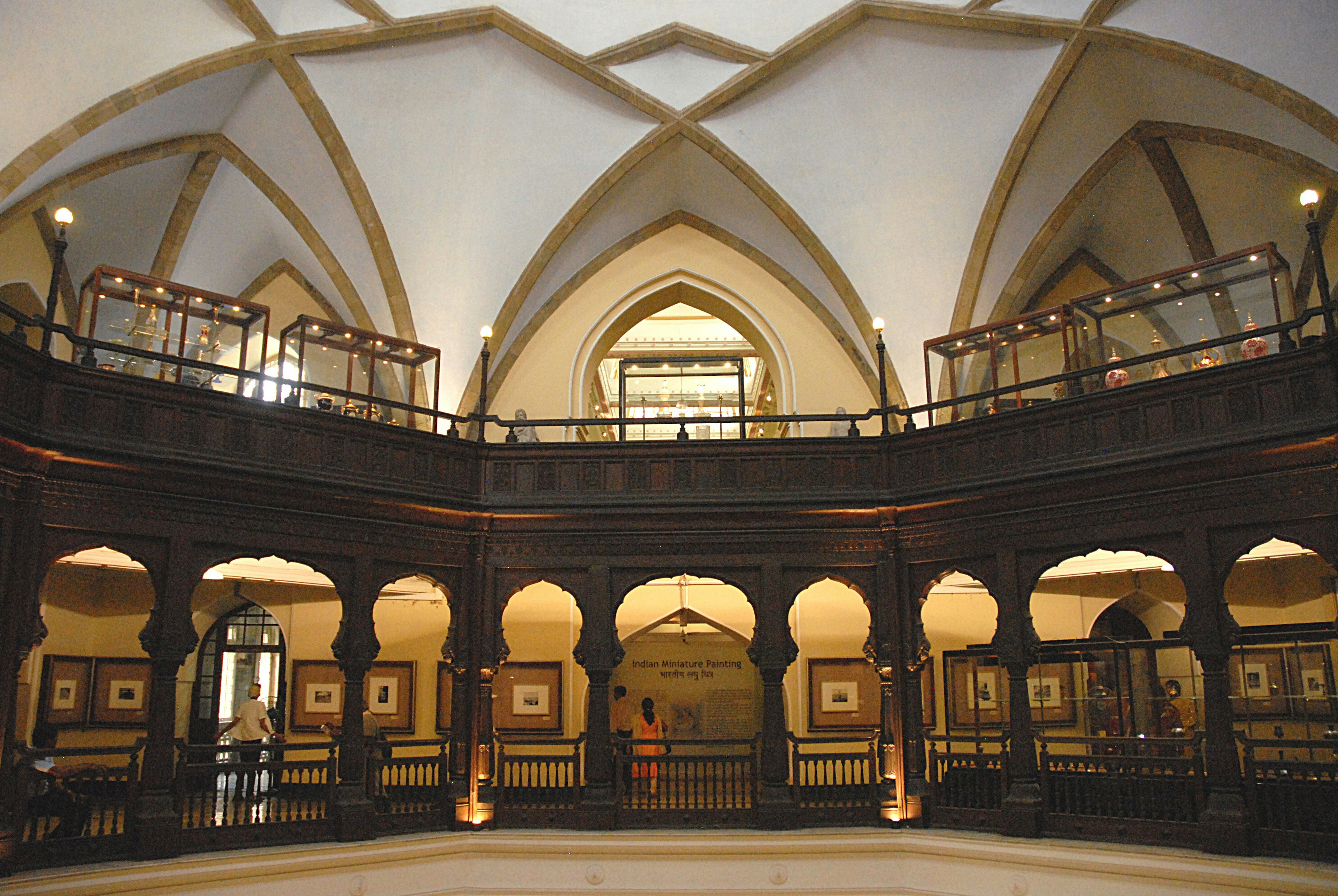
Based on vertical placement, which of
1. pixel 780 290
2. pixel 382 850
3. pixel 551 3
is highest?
pixel 551 3

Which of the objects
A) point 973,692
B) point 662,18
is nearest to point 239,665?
point 973,692

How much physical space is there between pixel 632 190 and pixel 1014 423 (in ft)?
24.7

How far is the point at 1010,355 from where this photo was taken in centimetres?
1291

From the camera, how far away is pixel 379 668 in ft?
51.9

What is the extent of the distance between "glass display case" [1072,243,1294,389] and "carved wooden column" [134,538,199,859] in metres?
9.48

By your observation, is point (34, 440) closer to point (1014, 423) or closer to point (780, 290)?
point (1014, 423)

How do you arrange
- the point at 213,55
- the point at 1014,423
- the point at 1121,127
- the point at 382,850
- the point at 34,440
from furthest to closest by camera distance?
1. the point at 1121,127
2. the point at 213,55
3. the point at 1014,423
4. the point at 382,850
5. the point at 34,440

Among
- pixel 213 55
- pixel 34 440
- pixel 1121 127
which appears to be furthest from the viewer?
pixel 1121 127

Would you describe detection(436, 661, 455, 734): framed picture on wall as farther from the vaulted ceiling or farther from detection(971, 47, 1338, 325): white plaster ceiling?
detection(971, 47, 1338, 325): white plaster ceiling

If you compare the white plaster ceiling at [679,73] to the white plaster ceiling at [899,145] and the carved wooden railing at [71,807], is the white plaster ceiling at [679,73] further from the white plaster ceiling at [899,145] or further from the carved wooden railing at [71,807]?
the carved wooden railing at [71,807]

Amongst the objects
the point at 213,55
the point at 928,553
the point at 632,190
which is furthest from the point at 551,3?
the point at 928,553

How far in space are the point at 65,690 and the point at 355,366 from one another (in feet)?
19.2

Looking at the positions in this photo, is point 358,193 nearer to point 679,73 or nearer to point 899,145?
point 679,73

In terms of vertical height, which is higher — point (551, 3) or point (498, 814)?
point (551, 3)
